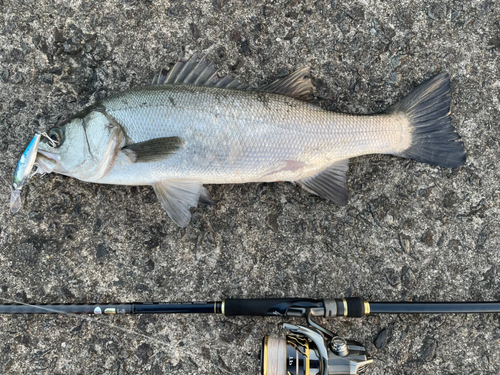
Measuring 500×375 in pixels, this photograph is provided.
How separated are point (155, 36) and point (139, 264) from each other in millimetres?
1540

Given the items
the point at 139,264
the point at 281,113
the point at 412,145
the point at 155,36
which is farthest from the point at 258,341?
the point at 155,36

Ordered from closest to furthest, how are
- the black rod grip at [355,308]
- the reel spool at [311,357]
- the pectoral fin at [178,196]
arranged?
the reel spool at [311,357], the black rod grip at [355,308], the pectoral fin at [178,196]

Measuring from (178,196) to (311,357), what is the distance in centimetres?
119

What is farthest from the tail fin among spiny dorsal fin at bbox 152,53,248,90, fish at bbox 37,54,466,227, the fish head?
the fish head

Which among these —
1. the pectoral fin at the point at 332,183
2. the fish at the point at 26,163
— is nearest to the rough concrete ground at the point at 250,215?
the pectoral fin at the point at 332,183

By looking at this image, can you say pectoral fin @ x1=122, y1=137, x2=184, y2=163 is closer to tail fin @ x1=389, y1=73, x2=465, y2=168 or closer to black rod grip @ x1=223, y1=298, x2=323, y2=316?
black rod grip @ x1=223, y1=298, x2=323, y2=316

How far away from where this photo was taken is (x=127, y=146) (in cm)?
208

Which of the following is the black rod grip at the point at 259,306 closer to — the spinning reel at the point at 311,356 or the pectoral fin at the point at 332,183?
the spinning reel at the point at 311,356

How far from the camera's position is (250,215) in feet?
7.79

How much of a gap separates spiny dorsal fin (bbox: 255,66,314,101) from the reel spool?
1.39 meters

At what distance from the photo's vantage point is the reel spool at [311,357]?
6.09ft

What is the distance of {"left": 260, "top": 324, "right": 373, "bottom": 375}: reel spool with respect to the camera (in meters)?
1.86

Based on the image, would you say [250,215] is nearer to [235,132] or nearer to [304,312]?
[235,132]

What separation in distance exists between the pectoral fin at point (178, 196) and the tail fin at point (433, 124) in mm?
1354
